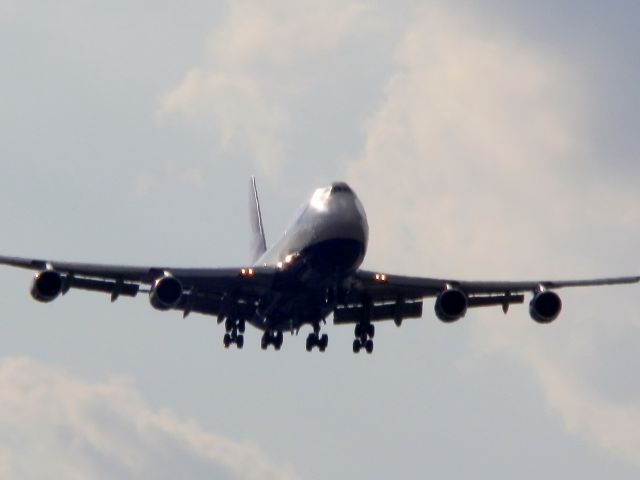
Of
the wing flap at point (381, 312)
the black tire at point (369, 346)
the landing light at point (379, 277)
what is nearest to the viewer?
the landing light at point (379, 277)

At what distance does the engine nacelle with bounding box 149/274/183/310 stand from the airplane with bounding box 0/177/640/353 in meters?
0.04

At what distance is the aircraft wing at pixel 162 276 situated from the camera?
218 ft

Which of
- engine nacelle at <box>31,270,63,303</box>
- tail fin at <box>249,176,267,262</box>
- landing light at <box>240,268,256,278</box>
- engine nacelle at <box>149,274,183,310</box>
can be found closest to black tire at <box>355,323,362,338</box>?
landing light at <box>240,268,256,278</box>

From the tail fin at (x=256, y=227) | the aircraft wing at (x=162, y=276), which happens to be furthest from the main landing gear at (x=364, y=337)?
the tail fin at (x=256, y=227)

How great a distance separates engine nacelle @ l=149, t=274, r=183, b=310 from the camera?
6612cm

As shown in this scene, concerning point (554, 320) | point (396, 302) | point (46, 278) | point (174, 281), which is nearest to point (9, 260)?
point (46, 278)

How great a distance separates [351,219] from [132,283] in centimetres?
1010

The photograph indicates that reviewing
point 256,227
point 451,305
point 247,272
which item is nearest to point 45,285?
point 247,272

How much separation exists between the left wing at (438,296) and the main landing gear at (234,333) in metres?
3.78

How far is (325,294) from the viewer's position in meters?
65.9

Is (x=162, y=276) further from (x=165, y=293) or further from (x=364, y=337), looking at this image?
(x=364, y=337)

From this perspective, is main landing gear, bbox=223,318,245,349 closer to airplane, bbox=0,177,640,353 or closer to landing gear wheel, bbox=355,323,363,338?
airplane, bbox=0,177,640,353

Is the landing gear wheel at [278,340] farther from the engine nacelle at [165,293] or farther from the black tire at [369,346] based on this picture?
the engine nacelle at [165,293]

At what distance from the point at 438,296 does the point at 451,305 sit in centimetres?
64
